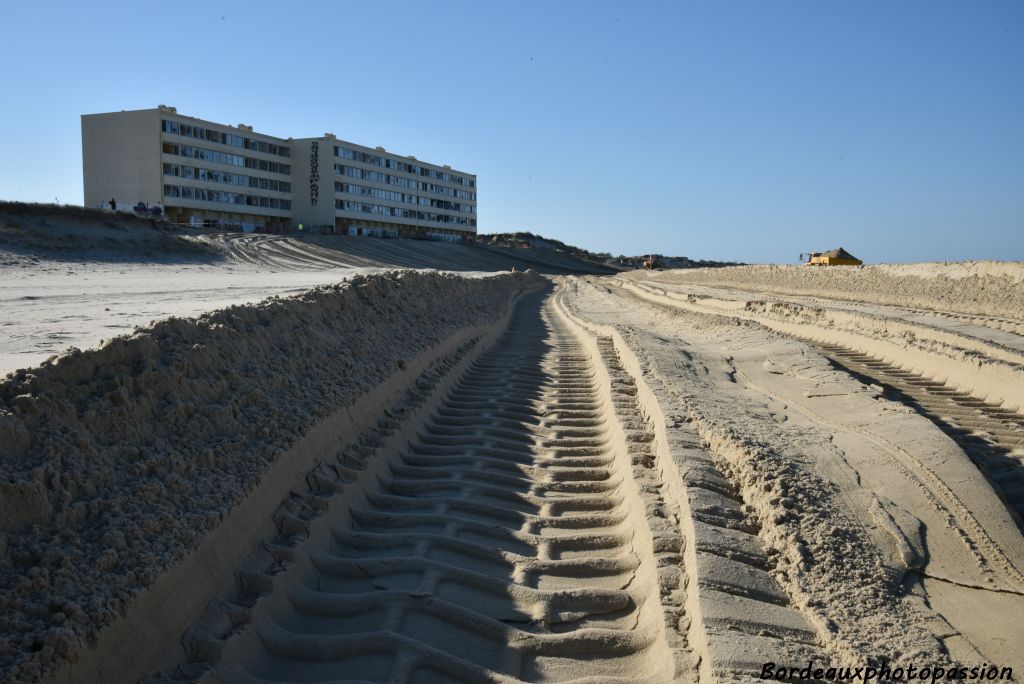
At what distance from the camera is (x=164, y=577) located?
105 inches

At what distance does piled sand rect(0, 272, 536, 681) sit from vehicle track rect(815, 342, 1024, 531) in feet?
14.1

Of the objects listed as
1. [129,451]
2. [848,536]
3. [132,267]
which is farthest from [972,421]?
[132,267]

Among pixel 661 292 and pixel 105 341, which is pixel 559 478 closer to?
pixel 105 341

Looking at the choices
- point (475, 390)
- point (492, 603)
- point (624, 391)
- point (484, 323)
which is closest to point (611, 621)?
point (492, 603)

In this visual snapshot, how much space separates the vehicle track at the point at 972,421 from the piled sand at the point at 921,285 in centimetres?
775

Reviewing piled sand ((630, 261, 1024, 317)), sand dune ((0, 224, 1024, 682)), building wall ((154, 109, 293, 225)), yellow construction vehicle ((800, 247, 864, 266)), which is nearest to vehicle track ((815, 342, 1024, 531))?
sand dune ((0, 224, 1024, 682))

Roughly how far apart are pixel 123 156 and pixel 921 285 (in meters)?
50.5

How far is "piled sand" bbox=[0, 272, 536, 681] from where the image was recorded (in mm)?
2371

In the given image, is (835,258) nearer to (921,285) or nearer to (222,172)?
(921,285)

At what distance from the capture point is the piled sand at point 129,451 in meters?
2.37

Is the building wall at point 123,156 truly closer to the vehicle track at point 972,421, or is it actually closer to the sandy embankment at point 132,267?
the sandy embankment at point 132,267

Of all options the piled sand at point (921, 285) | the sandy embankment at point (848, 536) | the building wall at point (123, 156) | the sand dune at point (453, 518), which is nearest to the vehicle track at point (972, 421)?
the sand dune at point (453, 518)

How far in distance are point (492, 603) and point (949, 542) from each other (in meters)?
2.31

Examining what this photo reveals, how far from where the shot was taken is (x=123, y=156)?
49312mm
